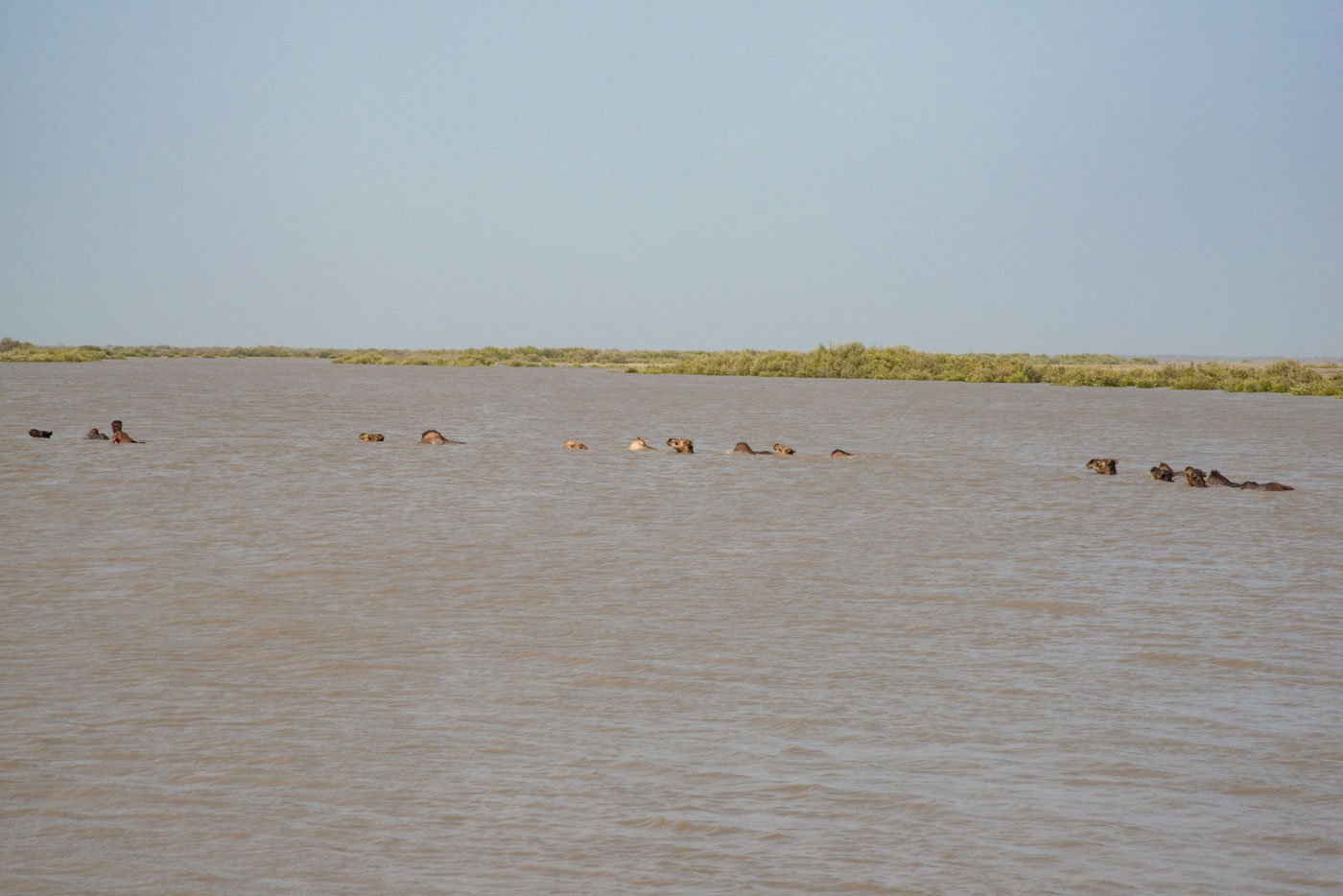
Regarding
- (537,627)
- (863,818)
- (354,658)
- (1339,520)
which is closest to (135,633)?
(354,658)

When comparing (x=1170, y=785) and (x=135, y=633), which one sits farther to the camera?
(x=135, y=633)

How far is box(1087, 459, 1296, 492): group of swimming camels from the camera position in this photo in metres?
20.5

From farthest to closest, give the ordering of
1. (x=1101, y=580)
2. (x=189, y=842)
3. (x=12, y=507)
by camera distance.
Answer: (x=12, y=507) < (x=1101, y=580) < (x=189, y=842)

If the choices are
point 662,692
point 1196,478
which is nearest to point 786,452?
point 1196,478

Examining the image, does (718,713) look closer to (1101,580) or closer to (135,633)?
(135,633)

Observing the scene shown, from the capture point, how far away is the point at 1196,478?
21.1 m

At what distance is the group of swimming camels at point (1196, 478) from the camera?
2051 cm

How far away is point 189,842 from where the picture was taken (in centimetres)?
531

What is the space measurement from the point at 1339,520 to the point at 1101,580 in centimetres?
683

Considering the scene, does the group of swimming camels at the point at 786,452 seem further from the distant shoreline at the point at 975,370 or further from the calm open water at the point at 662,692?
the distant shoreline at the point at 975,370

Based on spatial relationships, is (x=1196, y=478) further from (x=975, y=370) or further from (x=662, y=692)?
(x=975, y=370)

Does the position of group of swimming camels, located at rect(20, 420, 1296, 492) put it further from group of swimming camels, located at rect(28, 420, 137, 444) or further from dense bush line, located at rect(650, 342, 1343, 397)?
dense bush line, located at rect(650, 342, 1343, 397)

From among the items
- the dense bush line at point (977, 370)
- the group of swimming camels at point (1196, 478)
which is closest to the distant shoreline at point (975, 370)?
the dense bush line at point (977, 370)

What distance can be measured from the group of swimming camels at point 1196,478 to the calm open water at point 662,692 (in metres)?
1.49
